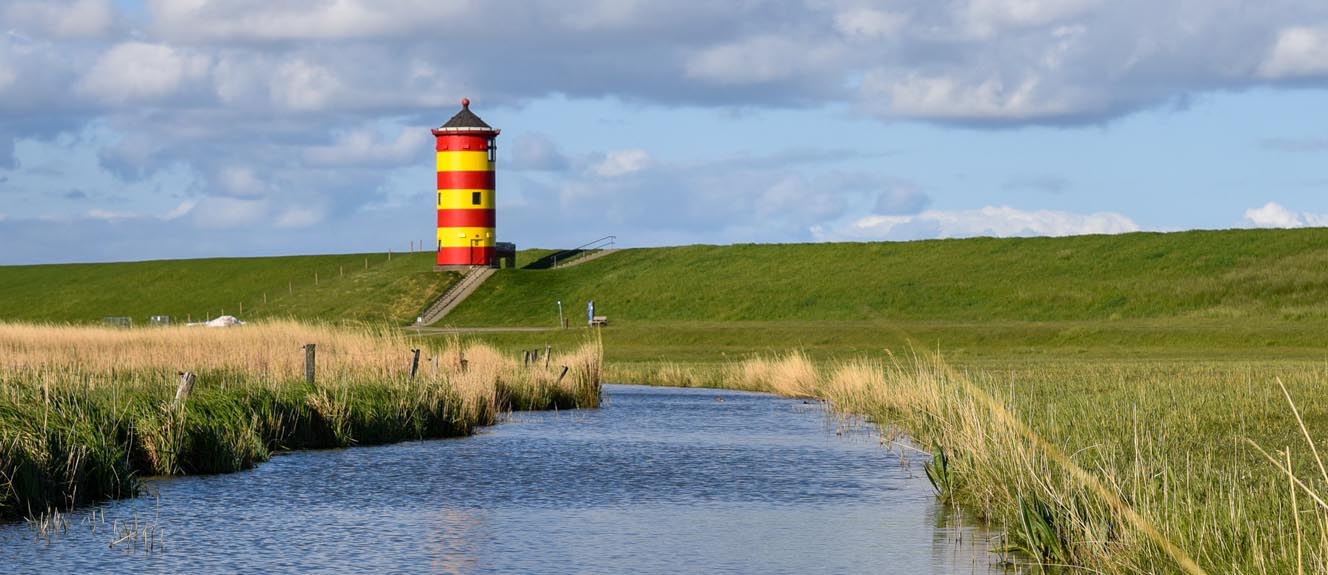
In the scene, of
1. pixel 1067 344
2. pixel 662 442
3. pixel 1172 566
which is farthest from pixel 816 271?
pixel 1172 566

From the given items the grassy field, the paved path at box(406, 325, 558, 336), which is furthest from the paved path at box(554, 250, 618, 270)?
the paved path at box(406, 325, 558, 336)

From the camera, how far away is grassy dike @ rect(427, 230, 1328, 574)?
11.6 meters

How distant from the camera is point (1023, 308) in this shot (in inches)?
2906

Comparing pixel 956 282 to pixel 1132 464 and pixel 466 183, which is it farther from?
pixel 1132 464

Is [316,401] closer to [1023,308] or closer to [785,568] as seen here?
[785,568]

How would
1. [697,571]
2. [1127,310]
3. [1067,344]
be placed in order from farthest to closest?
1. [1127,310]
2. [1067,344]
3. [697,571]

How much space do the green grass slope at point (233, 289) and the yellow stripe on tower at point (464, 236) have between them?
1.92 m

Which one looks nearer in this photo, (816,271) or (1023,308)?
(1023,308)

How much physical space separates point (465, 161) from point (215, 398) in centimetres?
6156

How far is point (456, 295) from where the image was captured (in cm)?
8456

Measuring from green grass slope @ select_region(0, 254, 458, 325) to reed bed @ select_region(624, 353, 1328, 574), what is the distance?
56.1 metres

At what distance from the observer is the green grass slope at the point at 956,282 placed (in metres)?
72.0

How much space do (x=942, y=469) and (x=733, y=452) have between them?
6.29m

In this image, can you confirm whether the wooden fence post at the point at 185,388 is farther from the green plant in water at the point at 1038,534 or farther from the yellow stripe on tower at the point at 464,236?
the yellow stripe on tower at the point at 464,236
